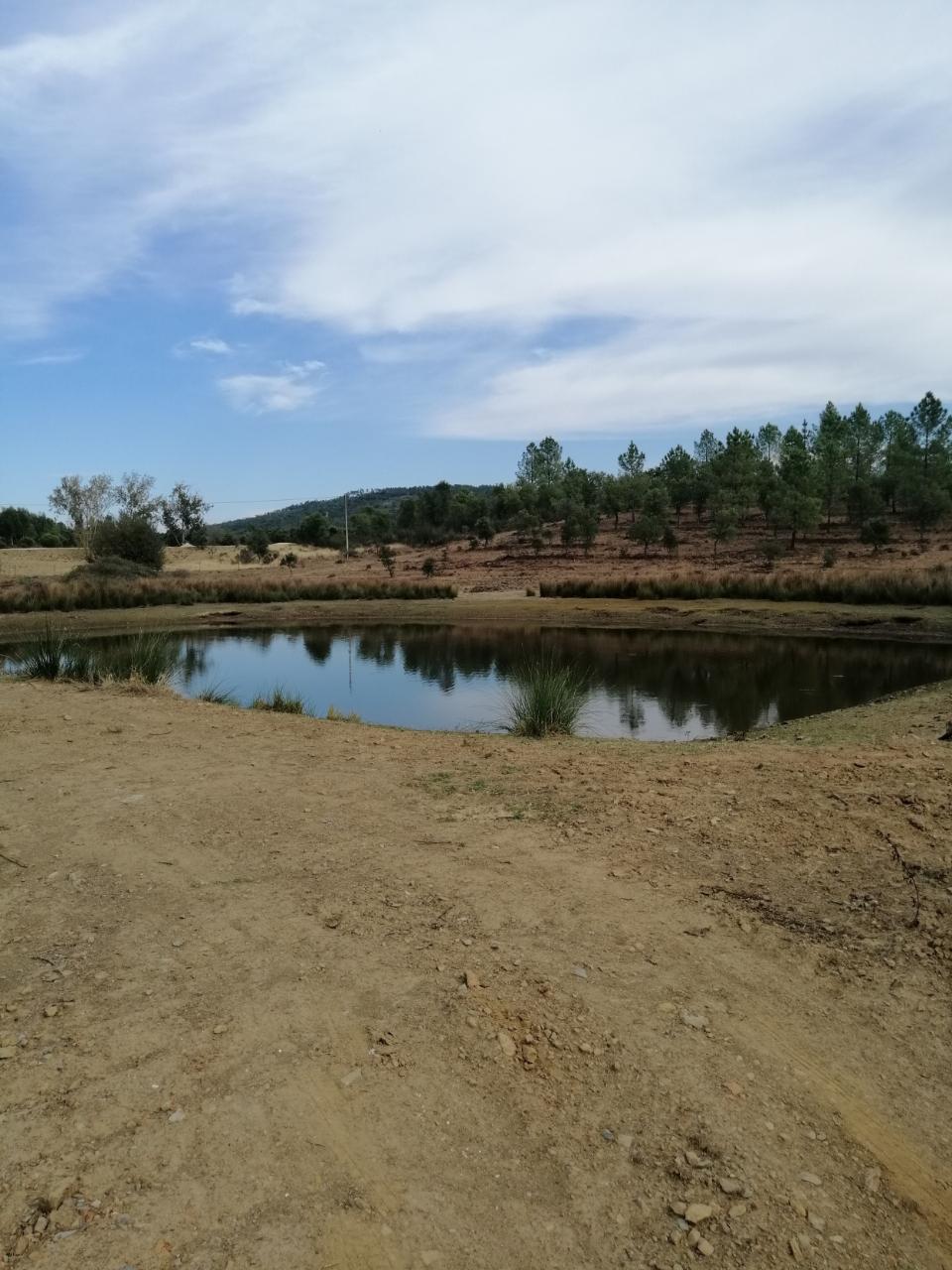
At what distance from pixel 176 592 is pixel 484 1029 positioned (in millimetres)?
38188

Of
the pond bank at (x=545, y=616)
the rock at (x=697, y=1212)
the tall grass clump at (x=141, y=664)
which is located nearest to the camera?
the rock at (x=697, y=1212)

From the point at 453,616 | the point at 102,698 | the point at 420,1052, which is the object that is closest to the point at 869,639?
the point at 453,616

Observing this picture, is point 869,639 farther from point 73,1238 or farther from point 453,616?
point 73,1238

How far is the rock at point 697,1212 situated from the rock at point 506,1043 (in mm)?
850

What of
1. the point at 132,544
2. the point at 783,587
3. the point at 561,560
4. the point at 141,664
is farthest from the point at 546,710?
the point at 561,560

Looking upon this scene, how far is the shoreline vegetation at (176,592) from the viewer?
34.7 meters

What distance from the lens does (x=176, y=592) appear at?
3875 cm

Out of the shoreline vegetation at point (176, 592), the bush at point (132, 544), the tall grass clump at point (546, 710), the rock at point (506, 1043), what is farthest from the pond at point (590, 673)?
the bush at point (132, 544)

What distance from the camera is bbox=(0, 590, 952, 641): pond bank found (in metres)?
29.2

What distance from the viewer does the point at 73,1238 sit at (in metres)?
2.33

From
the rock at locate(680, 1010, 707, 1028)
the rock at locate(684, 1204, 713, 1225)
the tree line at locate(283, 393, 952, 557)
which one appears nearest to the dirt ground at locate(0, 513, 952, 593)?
the tree line at locate(283, 393, 952, 557)

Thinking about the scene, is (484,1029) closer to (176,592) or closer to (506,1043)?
(506,1043)

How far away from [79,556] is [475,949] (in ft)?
208

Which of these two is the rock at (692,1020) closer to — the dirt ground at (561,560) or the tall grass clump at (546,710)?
the tall grass clump at (546,710)
